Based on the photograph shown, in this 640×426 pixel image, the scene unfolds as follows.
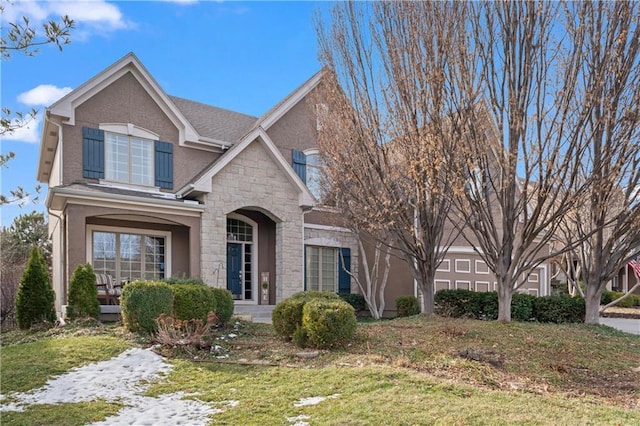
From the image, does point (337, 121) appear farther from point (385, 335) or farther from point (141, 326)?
point (141, 326)

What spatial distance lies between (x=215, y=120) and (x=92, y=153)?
5.89 metres

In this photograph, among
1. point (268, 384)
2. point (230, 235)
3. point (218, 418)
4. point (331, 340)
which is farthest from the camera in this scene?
point (230, 235)

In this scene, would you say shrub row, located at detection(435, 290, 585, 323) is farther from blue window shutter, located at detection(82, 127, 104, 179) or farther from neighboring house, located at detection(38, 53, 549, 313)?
blue window shutter, located at detection(82, 127, 104, 179)

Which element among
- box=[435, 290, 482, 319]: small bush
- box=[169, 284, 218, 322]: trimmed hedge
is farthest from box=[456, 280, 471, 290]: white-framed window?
box=[169, 284, 218, 322]: trimmed hedge

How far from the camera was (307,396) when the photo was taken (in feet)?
21.7

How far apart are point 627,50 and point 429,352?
6.86 m

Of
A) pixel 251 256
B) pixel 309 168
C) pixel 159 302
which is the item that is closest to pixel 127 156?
pixel 251 256

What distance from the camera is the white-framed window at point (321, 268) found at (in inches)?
744

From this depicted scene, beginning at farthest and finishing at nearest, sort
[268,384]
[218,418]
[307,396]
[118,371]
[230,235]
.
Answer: [230,235] → [118,371] → [268,384] → [307,396] → [218,418]

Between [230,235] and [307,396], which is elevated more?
[230,235]

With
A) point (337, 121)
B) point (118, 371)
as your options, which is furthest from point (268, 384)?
point (337, 121)

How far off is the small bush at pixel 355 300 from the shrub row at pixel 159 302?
797cm

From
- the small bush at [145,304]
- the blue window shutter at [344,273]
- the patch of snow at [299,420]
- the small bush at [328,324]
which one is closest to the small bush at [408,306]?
the blue window shutter at [344,273]

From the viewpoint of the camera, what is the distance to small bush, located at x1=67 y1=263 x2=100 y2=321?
1193cm
